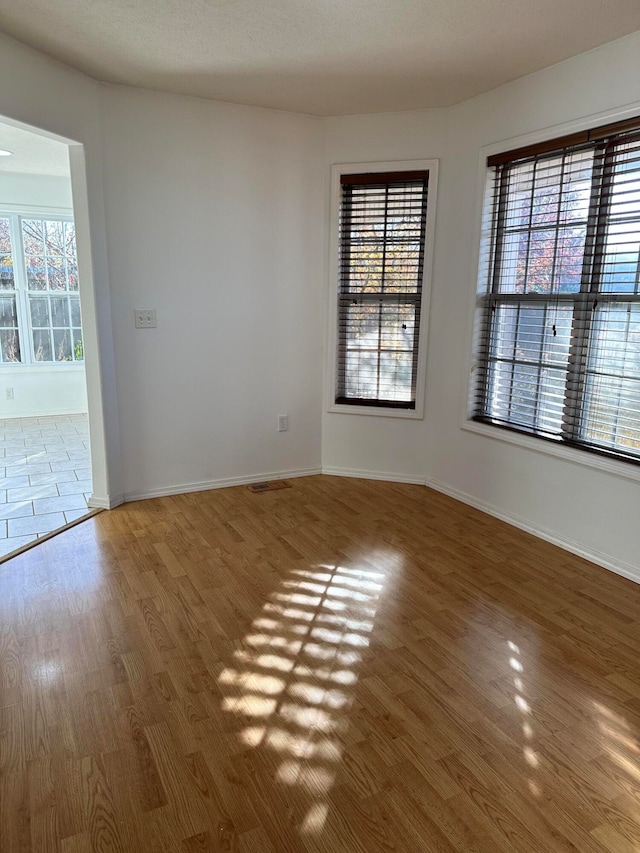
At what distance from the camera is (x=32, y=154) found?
17.3 ft

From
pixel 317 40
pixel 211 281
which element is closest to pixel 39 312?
pixel 211 281

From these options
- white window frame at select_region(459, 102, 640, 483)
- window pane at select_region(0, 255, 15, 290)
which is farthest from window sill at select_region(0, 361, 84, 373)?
white window frame at select_region(459, 102, 640, 483)

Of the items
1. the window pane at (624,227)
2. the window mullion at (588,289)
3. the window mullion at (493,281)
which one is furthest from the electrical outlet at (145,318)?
the window pane at (624,227)

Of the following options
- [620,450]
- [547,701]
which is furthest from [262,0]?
[547,701]

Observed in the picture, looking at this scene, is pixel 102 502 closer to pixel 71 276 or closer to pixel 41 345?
pixel 41 345

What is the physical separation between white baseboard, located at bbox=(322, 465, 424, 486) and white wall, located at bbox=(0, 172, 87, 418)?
3410 mm

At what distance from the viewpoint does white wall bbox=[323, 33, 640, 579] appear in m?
2.98

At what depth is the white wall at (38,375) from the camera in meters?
6.27

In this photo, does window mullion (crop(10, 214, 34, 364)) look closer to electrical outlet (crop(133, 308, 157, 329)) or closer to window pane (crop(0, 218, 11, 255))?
window pane (crop(0, 218, 11, 255))

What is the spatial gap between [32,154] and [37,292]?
5.50ft

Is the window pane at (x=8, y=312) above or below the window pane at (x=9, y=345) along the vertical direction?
above

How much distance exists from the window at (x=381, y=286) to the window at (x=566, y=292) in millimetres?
565

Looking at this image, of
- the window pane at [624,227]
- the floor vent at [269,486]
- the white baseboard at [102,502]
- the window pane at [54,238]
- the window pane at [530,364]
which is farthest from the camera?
the window pane at [54,238]

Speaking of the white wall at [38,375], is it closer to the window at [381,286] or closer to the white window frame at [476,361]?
the window at [381,286]
